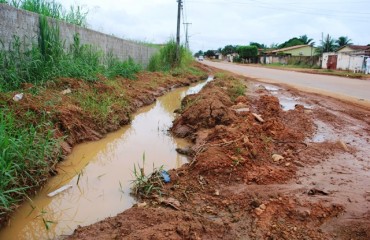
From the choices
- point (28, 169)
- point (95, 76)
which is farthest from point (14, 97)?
point (95, 76)

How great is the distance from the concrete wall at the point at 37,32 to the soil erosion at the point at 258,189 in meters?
3.68

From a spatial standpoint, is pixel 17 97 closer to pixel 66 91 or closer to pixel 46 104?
pixel 46 104

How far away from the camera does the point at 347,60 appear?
29672 millimetres

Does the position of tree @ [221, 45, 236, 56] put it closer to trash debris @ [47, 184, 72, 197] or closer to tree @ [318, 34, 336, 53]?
tree @ [318, 34, 336, 53]

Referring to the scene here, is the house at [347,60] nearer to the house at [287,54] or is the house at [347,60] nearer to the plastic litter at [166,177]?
the house at [287,54]

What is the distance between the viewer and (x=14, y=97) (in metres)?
4.75

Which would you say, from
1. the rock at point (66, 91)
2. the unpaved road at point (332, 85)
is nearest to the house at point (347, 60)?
the unpaved road at point (332, 85)

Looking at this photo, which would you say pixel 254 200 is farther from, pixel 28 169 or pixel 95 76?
pixel 95 76

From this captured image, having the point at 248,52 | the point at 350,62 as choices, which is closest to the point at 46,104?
the point at 350,62

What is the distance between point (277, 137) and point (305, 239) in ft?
9.33

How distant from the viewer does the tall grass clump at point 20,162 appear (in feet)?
9.45

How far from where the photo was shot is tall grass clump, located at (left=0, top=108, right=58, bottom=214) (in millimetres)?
2881

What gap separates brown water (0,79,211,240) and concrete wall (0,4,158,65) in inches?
108

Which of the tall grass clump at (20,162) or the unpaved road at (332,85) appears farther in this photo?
the unpaved road at (332,85)
